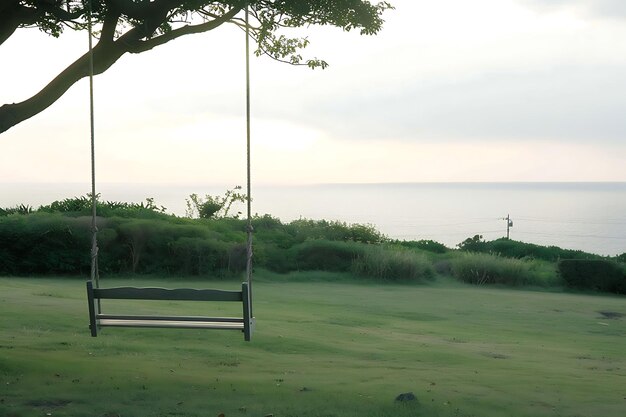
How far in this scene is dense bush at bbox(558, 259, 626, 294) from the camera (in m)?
21.1

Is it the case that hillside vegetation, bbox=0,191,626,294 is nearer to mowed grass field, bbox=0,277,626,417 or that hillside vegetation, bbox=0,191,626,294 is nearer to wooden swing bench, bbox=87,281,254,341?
mowed grass field, bbox=0,277,626,417

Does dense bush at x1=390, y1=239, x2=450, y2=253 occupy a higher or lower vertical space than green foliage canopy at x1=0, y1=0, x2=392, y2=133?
lower

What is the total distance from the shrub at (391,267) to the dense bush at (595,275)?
3.62 metres

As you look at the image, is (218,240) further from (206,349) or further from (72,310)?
(206,349)

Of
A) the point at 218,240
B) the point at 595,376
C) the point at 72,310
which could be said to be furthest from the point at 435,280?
the point at 595,376

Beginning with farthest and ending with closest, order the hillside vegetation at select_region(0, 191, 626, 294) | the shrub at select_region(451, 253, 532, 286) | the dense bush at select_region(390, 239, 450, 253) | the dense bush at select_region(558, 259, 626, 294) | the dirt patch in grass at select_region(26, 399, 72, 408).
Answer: the dense bush at select_region(390, 239, 450, 253) < the shrub at select_region(451, 253, 532, 286) < the dense bush at select_region(558, 259, 626, 294) < the hillside vegetation at select_region(0, 191, 626, 294) < the dirt patch in grass at select_region(26, 399, 72, 408)

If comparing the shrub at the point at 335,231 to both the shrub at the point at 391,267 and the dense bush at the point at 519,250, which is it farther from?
the shrub at the point at 391,267

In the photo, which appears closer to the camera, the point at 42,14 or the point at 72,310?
the point at 42,14

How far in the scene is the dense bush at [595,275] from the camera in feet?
69.4

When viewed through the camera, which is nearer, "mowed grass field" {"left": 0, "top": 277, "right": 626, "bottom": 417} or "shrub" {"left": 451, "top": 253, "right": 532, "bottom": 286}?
"mowed grass field" {"left": 0, "top": 277, "right": 626, "bottom": 417}

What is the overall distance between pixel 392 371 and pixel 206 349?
2212 mm

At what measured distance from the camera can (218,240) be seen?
2117cm

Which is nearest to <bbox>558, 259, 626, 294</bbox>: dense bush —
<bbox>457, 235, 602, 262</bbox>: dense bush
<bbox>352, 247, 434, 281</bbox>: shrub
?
<bbox>352, 247, 434, 281</bbox>: shrub

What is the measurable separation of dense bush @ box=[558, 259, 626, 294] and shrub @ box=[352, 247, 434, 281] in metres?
3.62
